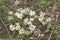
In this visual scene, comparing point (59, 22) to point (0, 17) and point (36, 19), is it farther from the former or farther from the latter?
point (0, 17)

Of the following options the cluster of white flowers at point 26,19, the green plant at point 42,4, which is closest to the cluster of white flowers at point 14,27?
the cluster of white flowers at point 26,19

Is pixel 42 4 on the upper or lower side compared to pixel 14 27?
upper

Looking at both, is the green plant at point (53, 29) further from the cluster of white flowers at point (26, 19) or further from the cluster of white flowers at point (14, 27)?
the cluster of white flowers at point (14, 27)

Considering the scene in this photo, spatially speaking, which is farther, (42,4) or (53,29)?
(42,4)

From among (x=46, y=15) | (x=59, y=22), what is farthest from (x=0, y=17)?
(x=59, y=22)

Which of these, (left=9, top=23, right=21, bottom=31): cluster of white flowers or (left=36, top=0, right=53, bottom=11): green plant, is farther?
(left=36, top=0, right=53, bottom=11): green plant

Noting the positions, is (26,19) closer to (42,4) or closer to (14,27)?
(14,27)

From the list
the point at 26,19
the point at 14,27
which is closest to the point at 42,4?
the point at 26,19

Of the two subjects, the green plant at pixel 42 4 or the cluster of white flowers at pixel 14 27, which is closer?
the cluster of white flowers at pixel 14 27

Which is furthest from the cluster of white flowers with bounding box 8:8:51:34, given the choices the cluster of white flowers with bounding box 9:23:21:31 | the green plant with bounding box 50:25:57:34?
the green plant with bounding box 50:25:57:34

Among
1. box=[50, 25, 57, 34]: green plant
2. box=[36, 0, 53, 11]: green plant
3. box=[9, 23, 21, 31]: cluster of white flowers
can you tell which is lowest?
box=[50, 25, 57, 34]: green plant

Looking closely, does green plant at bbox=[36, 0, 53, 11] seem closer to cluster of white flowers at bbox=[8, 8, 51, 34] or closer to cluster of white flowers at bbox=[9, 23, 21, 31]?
cluster of white flowers at bbox=[8, 8, 51, 34]
